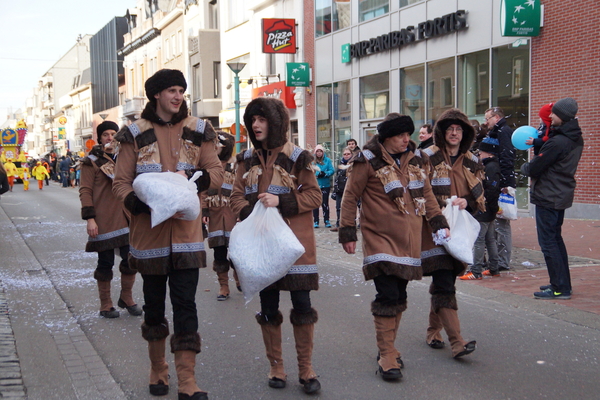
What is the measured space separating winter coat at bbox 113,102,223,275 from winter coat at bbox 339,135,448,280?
1009 mm

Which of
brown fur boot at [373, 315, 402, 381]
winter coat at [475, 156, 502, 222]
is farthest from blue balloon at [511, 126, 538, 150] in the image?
brown fur boot at [373, 315, 402, 381]

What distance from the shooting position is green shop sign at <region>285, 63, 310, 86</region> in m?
24.6

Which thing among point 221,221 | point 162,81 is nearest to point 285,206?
point 162,81

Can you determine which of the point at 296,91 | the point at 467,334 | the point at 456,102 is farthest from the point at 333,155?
the point at 467,334

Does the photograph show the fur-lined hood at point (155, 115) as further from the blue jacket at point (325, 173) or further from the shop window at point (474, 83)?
the shop window at point (474, 83)

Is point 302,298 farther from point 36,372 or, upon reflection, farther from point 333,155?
point 333,155

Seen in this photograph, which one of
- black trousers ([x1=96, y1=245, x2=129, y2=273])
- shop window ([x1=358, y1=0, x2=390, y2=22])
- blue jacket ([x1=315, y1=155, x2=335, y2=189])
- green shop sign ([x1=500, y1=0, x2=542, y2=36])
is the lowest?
black trousers ([x1=96, y1=245, x2=129, y2=273])

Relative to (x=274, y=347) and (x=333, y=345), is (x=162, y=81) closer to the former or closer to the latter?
(x=274, y=347)

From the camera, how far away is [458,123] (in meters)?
5.18

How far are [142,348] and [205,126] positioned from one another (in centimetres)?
211

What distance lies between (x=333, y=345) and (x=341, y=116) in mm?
18579

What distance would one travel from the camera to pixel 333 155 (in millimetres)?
24047

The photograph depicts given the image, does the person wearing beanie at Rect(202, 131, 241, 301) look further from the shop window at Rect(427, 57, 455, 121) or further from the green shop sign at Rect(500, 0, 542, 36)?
the shop window at Rect(427, 57, 455, 121)

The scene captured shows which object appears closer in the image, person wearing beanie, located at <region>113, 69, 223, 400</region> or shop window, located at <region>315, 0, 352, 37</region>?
person wearing beanie, located at <region>113, 69, 223, 400</region>
